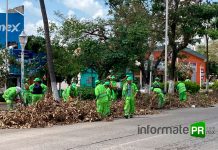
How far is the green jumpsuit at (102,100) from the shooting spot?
1864 centimetres

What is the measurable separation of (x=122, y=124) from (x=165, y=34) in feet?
46.0

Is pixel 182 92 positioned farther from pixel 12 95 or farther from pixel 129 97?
pixel 12 95

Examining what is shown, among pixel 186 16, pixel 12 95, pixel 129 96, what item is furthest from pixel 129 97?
pixel 186 16

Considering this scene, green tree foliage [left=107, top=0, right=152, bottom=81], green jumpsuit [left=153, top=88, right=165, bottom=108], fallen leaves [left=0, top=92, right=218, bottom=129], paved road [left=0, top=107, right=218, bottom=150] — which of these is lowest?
paved road [left=0, top=107, right=218, bottom=150]

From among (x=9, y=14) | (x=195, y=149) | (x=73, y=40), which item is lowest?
(x=195, y=149)

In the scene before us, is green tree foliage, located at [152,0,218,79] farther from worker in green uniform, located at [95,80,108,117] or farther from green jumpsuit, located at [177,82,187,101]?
worker in green uniform, located at [95,80,108,117]

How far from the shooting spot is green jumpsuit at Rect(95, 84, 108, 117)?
18.6 metres

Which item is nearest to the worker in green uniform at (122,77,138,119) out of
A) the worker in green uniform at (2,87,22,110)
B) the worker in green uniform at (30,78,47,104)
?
the worker in green uniform at (30,78,47,104)

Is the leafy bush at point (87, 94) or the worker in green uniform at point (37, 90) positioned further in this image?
the leafy bush at point (87, 94)

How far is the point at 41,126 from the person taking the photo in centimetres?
1619

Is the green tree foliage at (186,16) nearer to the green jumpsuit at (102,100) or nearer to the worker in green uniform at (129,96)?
the worker in green uniform at (129,96)

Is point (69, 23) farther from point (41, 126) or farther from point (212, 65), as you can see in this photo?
point (212, 65)

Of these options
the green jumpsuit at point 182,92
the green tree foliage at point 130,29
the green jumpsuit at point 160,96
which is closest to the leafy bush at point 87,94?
the green tree foliage at point 130,29

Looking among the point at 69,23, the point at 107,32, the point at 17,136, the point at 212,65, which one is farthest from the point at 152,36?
the point at 212,65
